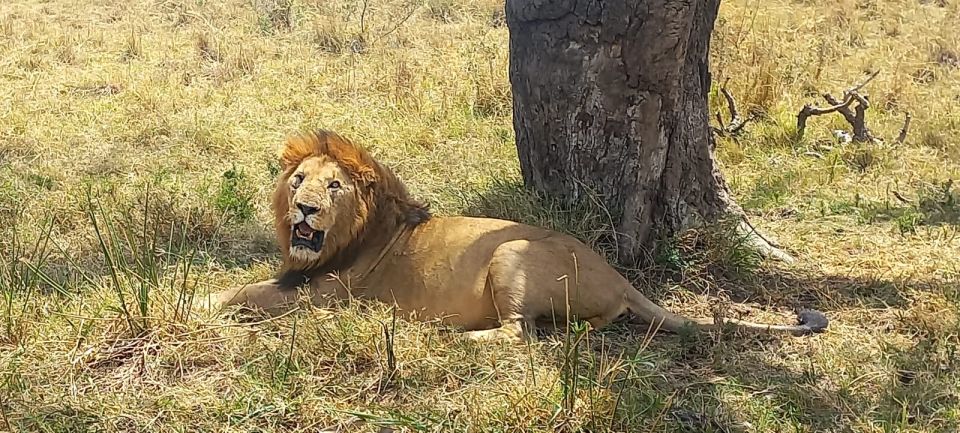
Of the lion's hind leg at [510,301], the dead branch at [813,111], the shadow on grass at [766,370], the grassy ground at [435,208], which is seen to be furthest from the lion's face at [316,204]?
the dead branch at [813,111]

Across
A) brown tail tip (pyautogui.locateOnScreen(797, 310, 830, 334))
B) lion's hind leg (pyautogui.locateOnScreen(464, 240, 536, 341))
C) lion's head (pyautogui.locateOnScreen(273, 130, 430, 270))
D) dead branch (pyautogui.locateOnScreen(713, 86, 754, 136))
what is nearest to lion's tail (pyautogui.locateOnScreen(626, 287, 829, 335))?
brown tail tip (pyautogui.locateOnScreen(797, 310, 830, 334))

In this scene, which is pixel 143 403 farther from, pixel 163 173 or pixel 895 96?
pixel 895 96

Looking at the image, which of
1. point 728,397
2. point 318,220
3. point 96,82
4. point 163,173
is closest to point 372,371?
point 318,220

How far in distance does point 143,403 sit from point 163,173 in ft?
9.83

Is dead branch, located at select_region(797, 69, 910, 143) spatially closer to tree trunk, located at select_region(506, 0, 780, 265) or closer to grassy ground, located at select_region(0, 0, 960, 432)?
grassy ground, located at select_region(0, 0, 960, 432)

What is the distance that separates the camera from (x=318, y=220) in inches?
148

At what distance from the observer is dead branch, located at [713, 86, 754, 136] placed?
6.70 metres

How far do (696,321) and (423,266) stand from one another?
1.15m

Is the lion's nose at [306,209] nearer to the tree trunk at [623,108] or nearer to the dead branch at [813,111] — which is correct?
the tree trunk at [623,108]

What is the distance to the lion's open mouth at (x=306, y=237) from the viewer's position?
381 cm

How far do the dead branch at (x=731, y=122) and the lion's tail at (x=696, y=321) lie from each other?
2.98 metres

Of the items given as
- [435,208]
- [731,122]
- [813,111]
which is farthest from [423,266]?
[813,111]

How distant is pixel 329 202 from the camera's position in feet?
12.4

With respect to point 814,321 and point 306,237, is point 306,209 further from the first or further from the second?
point 814,321
